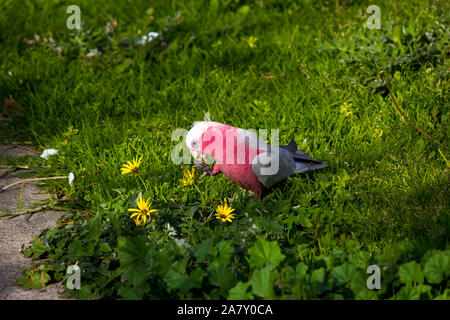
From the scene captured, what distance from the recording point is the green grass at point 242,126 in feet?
6.23

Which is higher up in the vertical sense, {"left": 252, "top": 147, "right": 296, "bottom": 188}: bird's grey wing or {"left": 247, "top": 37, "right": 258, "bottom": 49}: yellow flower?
{"left": 247, "top": 37, "right": 258, "bottom": 49}: yellow flower

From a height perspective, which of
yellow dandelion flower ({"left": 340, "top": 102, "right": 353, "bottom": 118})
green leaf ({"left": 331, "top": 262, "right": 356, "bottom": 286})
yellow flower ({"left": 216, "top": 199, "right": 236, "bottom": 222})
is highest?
yellow dandelion flower ({"left": 340, "top": 102, "right": 353, "bottom": 118})

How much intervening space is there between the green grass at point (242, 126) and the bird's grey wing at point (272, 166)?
4.6 inches

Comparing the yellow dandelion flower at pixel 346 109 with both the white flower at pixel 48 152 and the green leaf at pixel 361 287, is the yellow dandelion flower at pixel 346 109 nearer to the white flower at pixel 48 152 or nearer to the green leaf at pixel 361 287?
the green leaf at pixel 361 287

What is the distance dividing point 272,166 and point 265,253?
514 millimetres

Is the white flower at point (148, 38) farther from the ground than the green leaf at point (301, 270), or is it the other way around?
the white flower at point (148, 38)

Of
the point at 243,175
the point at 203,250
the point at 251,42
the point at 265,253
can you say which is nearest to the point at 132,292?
the point at 203,250

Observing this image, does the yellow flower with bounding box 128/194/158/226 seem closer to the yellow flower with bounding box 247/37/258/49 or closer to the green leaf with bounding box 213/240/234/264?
the green leaf with bounding box 213/240/234/264

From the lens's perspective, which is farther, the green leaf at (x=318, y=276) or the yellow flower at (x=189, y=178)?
the yellow flower at (x=189, y=178)

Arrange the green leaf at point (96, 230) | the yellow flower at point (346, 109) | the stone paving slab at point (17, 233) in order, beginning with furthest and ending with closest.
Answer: the yellow flower at point (346, 109)
the green leaf at point (96, 230)
the stone paving slab at point (17, 233)

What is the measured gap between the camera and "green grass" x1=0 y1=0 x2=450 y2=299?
1898 millimetres

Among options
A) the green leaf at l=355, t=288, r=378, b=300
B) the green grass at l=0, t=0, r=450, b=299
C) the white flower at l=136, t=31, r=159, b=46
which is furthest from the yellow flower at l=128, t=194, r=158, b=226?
the white flower at l=136, t=31, r=159, b=46

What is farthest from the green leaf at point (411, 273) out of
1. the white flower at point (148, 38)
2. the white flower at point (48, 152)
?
the white flower at point (148, 38)
